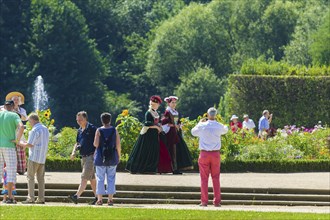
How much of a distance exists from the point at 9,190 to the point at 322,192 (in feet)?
18.0

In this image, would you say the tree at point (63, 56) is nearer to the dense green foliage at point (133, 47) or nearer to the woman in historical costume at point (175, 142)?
the dense green foliage at point (133, 47)

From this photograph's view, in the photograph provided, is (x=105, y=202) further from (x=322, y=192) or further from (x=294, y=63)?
(x=294, y=63)

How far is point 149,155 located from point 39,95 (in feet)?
161

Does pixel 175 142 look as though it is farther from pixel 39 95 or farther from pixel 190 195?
pixel 39 95

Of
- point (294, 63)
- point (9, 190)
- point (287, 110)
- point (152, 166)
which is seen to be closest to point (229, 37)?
point (294, 63)

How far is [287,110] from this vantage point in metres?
56.2

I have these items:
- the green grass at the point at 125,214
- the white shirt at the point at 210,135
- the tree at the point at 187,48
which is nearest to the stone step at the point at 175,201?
the white shirt at the point at 210,135

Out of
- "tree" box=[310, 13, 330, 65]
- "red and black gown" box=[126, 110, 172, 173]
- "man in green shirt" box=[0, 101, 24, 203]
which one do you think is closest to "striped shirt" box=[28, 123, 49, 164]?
"man in green shirt" box=[0, 101, 24, 203]

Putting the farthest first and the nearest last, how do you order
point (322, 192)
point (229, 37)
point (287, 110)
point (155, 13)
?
1. point (155, 13)
2. point (229, 37)
3. point (287, 110)
4. point (322, 192)

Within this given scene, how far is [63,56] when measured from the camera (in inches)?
3100

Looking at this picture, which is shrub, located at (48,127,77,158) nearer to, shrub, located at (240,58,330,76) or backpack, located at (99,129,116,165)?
backpack, located at (99,129,116,165)

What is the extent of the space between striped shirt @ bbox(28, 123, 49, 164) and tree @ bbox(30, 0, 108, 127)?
54.4 meters

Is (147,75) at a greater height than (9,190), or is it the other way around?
(147,75)

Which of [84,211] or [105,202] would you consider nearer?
[84,211]
